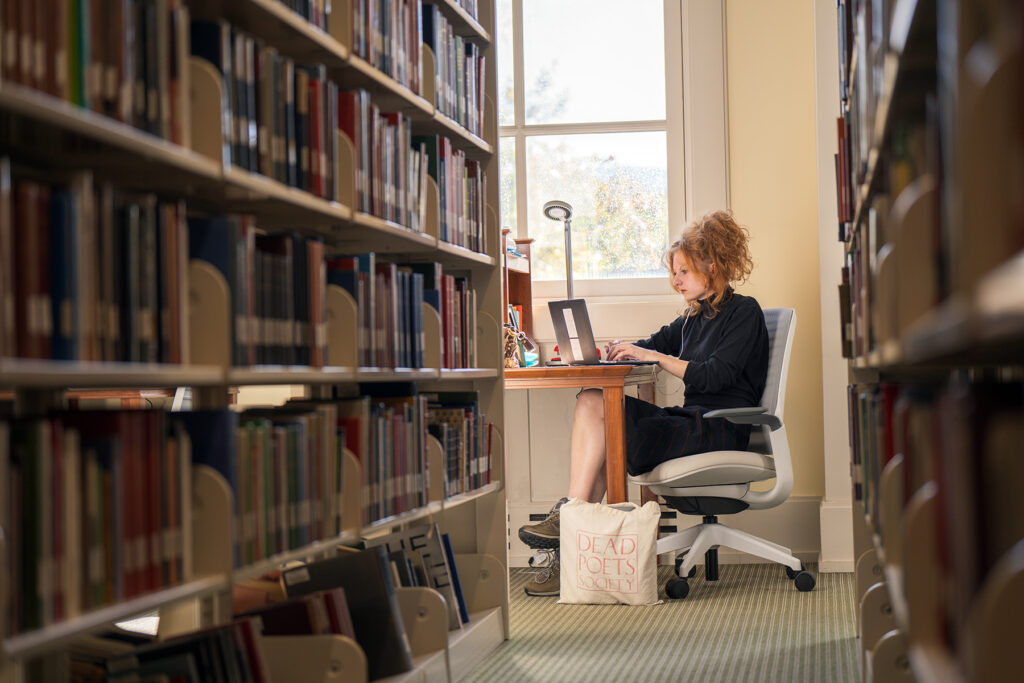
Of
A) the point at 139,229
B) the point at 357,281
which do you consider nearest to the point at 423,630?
the point at 357,281

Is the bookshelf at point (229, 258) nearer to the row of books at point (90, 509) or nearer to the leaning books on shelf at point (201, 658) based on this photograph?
the row of books at point (90, 509)

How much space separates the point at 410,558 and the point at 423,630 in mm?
300

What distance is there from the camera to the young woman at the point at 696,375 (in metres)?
3.40

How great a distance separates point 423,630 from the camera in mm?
2295

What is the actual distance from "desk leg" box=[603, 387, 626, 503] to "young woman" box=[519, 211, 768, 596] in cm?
11

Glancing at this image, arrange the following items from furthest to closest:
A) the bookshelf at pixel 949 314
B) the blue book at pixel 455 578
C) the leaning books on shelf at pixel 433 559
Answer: the blue book at pixel 455 578 < the leaning books on shelf at pixel 433 559 < the bookshelf at pixel 949 314

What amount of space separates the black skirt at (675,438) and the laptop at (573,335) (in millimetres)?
312

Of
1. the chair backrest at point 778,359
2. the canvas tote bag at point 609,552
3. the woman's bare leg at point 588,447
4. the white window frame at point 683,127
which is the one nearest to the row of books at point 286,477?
the canvas tote bag at point 609,552

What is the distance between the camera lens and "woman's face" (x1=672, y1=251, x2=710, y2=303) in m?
3.69

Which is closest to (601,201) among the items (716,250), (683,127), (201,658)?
(683,127)

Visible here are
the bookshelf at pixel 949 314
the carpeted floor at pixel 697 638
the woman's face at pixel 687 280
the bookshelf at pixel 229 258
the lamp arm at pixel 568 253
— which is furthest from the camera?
the lamp arm at pixel 568 253

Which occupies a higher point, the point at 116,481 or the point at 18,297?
the point at 18,297

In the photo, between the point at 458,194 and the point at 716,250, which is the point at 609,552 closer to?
the point at 716,250

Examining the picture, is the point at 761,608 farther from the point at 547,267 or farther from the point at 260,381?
the point at 260,381
